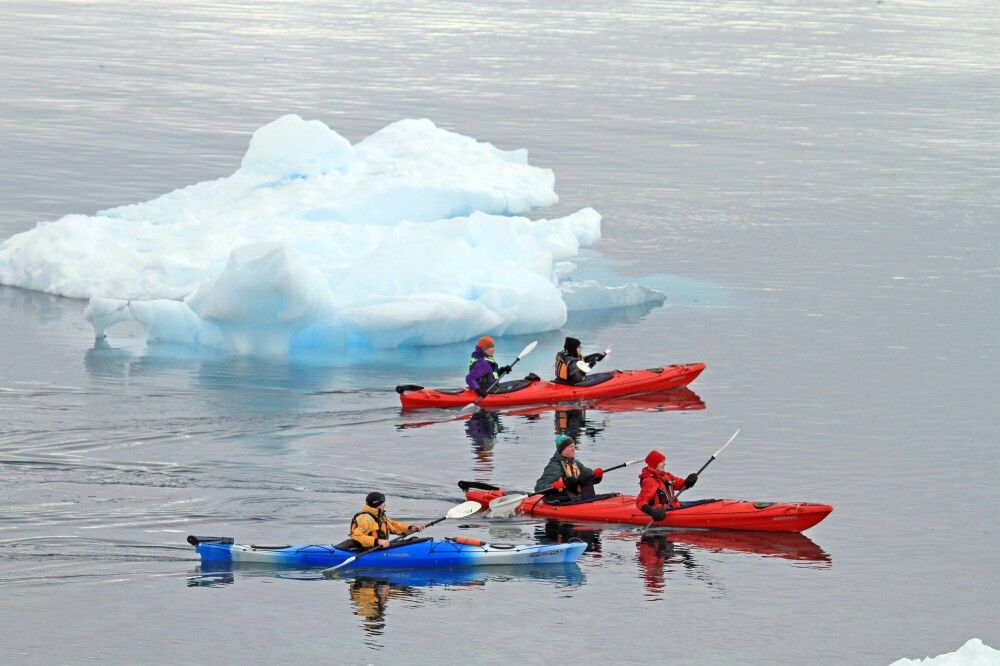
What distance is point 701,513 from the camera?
21.6m

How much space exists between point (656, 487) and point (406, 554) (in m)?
3.62

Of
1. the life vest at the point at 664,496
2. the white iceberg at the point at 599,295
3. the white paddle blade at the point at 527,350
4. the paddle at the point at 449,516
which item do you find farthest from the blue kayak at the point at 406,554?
the white iceberg at the point at 599,295

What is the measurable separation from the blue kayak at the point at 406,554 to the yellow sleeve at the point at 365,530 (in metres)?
0.14

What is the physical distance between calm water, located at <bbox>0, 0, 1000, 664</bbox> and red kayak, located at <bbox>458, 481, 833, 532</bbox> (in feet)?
1.25

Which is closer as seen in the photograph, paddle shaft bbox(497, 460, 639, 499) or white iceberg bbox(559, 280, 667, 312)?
paddle shaft bbox(497, 460, 639, 499)

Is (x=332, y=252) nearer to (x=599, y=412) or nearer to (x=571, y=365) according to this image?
(x=571, y=365)

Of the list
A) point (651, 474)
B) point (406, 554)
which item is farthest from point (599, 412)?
point (406, 554)

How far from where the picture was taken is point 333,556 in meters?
19.6

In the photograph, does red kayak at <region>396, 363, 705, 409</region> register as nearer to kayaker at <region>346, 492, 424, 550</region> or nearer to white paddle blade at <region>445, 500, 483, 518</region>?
white paddle blade at <region>445, 500, 483, 518</region>

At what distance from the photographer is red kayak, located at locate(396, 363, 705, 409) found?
26.8 metres

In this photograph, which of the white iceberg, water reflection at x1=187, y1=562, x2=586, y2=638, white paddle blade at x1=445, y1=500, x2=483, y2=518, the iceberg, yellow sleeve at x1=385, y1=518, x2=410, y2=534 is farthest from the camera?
the white iceberg

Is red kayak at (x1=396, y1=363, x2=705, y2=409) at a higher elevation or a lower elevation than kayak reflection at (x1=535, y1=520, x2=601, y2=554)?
higher

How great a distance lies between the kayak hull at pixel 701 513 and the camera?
21375mm

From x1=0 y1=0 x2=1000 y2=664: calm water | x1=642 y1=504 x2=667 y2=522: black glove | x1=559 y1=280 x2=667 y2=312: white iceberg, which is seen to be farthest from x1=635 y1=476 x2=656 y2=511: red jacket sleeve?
x1=559 y1=280 x2=667 y2=312: white iceberg
